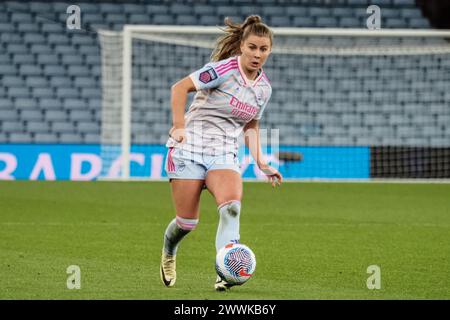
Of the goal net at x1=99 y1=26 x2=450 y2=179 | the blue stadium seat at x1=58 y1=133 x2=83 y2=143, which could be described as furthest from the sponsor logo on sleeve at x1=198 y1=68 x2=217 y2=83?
the blue stadium seat at x1=58 y1=133 x2=83 y2=143

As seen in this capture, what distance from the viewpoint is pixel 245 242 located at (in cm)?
1075

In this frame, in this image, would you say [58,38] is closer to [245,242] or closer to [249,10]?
[249,10]

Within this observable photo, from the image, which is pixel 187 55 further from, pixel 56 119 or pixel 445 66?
pixel 445 66

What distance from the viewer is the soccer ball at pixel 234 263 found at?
6.91 m

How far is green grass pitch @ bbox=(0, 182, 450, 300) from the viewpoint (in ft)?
24.3

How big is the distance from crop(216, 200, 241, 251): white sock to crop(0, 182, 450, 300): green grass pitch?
0.35m

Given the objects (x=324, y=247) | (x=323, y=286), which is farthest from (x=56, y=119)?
(x=323, y=286)

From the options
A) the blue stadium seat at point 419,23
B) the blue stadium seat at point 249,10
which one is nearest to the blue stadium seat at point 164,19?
the blue stadium seat at point 249,10

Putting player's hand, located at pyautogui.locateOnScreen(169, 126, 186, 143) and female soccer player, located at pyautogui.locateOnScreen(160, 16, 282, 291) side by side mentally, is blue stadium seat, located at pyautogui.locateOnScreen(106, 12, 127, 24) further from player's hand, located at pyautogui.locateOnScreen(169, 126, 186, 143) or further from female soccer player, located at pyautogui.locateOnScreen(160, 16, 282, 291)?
player's hand, located at pyautogui.locateOnScreen(169, 126, 186, 143)

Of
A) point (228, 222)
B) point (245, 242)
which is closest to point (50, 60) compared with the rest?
point (245, 242)

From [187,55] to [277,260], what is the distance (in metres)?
13.5

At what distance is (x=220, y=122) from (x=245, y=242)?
Answer: 359 cm

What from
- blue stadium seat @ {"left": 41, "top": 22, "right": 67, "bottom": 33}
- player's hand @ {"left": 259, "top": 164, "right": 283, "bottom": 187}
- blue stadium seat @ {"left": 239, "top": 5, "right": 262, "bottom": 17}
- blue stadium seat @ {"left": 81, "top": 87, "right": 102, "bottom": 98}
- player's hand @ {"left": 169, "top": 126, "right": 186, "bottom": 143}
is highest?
blue stadium seat @ {"left": 239, "top": 5, "right": 262, "bottom": 17}

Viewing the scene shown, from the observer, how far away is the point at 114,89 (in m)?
20.0
